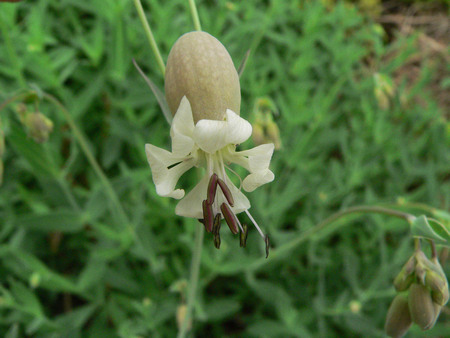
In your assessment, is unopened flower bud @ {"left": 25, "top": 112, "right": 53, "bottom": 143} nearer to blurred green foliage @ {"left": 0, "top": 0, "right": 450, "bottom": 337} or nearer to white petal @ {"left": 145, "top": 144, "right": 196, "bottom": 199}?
blurred green foliage @ {"left": 0, "top": 0, "right": 450, "bottom": 337}

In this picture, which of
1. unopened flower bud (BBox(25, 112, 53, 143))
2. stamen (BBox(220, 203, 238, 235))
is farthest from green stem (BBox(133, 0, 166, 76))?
unopened flower bud (BBox(25, 112, 53, 143))

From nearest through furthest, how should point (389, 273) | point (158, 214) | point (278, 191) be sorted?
point (389, 273) < point (158, 214) < point (278, 191)

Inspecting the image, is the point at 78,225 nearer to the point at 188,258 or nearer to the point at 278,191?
the point at 188,258

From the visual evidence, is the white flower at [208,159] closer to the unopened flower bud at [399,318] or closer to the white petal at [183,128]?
the white petal at [183,128]

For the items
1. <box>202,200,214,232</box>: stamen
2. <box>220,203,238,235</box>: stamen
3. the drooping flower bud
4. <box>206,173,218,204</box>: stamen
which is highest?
the drooping flower bud

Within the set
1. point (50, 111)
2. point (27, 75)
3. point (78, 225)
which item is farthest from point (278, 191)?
point (27, 75)

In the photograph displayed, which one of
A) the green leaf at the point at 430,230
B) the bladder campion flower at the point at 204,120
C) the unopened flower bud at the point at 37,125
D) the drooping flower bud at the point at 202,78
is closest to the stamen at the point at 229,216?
the bladder campion flower at the point at 204,120
